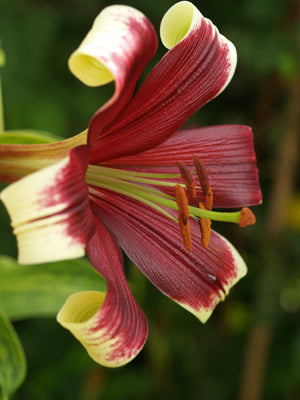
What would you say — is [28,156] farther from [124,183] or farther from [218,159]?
[218,159]

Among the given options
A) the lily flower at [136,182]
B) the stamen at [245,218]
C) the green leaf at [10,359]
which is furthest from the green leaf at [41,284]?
the stamen at [245,218]

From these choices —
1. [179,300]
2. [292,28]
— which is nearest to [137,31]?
[179,300]

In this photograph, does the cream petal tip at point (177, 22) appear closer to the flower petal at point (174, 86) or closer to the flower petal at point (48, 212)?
the flower petal at point (174, 86)

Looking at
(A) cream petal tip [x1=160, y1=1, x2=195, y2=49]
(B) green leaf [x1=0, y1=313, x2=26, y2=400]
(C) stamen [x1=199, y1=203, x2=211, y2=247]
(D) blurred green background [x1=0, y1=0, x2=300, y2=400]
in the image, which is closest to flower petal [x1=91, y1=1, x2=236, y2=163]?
(A) cream petal tip [x1=160, y1=1, x2=195, y2=49]

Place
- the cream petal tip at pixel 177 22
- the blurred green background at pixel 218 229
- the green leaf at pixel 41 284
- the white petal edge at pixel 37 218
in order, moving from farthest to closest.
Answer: the blurred green background at pixel 218 229, the green leaf at pixel 41 284, the cream petal tip at pixel 177 22, the white petal edge at pixel 37 218

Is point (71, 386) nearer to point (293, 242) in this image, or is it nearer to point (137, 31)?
point (293, 242)

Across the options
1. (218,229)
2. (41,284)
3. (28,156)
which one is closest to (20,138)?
(28,156)
